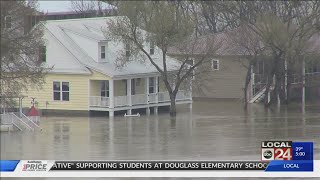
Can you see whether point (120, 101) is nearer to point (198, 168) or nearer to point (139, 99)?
point (139, 99)

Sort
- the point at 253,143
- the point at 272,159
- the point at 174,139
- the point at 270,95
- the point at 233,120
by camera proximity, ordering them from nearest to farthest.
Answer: the point at 272,159, the point at 253,143, the point at 174,139, the point at 233,120, the point at 270,95

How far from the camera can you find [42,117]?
1777 inches

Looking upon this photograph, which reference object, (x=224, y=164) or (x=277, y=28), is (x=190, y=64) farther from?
(x=224, y=164)

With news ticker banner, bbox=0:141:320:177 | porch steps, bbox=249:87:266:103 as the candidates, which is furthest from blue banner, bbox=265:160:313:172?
porch steps, bbox=249:87:266:103

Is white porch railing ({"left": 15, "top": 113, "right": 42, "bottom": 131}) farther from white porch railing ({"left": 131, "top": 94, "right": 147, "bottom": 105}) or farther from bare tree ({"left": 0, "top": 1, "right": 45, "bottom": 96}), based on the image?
white porch railing ({"left": 131, "top": 94, "right": 147, "bottom": 105})

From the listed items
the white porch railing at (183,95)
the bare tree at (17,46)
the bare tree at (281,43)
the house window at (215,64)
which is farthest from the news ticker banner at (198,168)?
the house window at (215,64)

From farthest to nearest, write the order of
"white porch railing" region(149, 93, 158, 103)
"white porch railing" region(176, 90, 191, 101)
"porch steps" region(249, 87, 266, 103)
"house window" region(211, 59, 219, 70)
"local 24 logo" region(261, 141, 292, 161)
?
"house window" region(211, 59, 219, 70) < "porch steps" region(249, 87, 266, 103) < "white porch railing" region(176, 90, 191, 101) < "white porch railing" region(149, 93, 158, 103) < "local 24 logo" region(261, 141, 292, 161)

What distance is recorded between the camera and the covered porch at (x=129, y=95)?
4606 cm

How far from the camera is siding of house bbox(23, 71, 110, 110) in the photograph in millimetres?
46469

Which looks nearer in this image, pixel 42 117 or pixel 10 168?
pixel 10 168

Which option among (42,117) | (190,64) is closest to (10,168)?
(42,117)

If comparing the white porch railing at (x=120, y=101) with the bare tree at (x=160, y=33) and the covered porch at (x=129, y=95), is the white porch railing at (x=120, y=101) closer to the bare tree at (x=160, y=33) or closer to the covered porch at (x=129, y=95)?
the covered porch at (x=129, y=95)

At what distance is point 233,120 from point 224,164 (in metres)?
24.2

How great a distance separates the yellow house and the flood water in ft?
4.96
